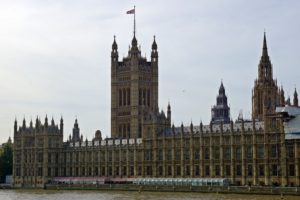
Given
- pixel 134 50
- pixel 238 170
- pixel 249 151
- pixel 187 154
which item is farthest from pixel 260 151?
pixel 134 50

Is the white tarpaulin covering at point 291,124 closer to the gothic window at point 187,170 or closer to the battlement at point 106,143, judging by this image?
the gothic window at point 187,170

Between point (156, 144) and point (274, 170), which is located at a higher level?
point (156, 144)

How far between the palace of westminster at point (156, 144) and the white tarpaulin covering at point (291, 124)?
167 cm

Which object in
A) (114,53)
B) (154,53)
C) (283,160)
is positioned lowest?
(283,160)

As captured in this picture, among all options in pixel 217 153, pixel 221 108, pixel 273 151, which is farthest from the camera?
pixel 221 108

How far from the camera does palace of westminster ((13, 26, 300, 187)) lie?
13262 centimetres

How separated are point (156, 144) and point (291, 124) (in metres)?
36.1

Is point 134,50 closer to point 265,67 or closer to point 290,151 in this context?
point 265,67

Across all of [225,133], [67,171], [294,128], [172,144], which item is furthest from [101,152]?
[294,128]

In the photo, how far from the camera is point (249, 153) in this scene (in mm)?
135500

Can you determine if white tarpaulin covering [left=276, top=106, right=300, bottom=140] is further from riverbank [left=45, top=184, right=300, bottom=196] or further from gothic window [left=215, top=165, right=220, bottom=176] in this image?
gothic window [left=215, top=165, right=220, bottom=176]

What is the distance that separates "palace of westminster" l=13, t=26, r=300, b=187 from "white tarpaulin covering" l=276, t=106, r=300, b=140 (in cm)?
167

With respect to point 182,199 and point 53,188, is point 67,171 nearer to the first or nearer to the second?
point 53,188

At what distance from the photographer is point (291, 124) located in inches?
5015
